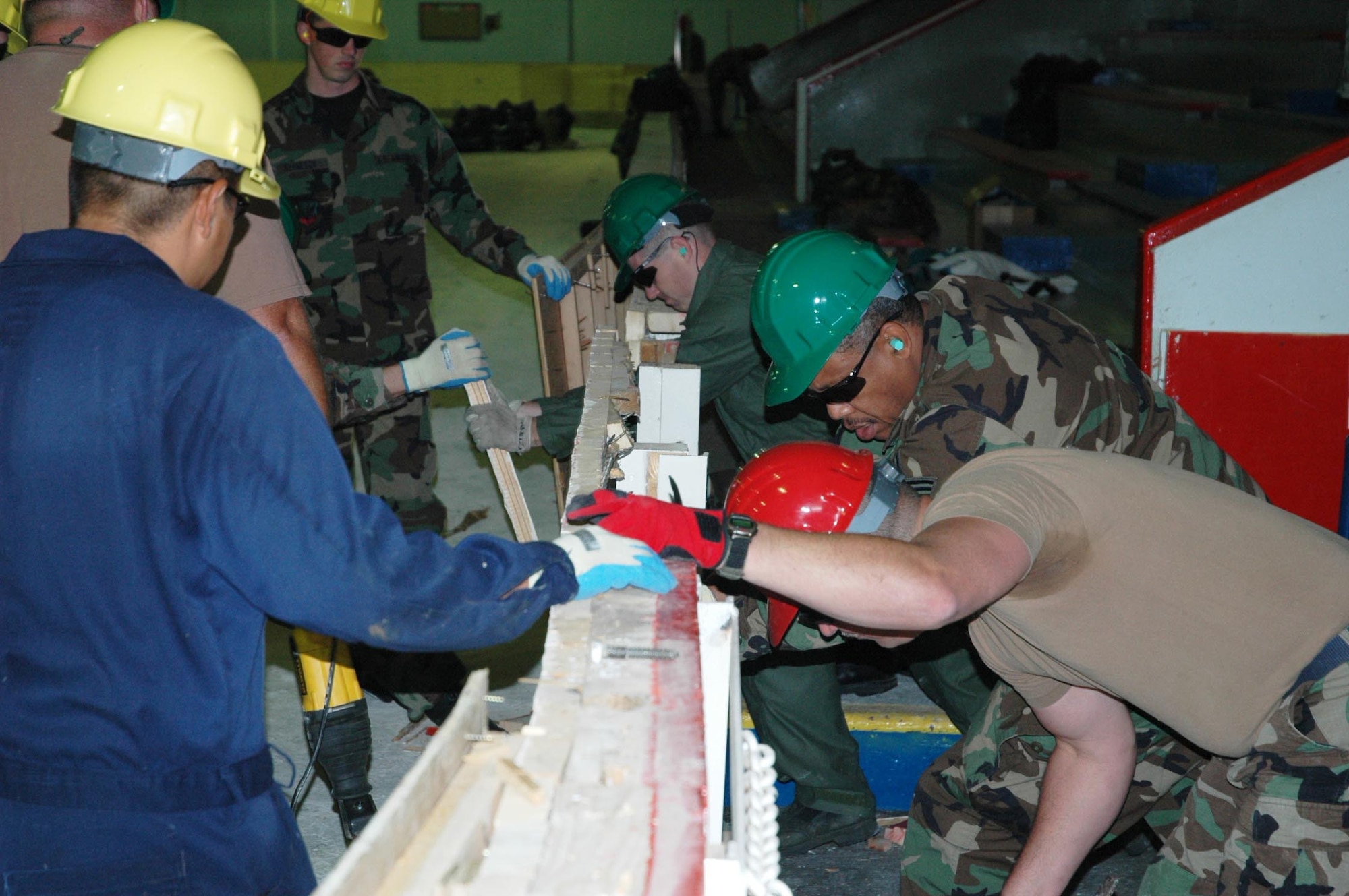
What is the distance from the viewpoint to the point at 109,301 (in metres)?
1.51

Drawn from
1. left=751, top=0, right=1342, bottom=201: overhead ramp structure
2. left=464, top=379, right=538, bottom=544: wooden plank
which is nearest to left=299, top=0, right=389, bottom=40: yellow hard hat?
left=464, top=379, right=538, bottom=544: wooden plank

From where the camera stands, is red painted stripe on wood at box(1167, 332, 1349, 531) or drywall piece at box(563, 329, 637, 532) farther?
red painted stripe on wood at box(1167, 332, 1349, 531)

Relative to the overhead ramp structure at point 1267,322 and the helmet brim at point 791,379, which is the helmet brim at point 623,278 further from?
the overhead ramp structure at point 1267,322

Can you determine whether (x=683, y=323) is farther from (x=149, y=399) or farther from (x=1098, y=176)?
(x=1098, y=176)

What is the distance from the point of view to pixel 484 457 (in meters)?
6.17

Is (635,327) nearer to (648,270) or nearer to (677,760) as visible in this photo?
(648,270)

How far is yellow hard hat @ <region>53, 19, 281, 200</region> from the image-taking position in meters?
1.62

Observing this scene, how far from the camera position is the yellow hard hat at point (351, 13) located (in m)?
3.86

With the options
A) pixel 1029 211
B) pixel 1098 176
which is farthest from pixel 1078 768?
pixel 1098 176

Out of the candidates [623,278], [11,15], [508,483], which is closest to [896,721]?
[508,483]

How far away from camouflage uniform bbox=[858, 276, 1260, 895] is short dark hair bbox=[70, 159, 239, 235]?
1.54m

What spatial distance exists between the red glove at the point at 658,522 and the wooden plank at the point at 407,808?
575 mm

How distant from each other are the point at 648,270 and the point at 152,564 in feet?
9.03

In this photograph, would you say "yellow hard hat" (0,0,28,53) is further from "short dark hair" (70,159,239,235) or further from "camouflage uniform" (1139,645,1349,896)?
"camouflage uniform" (1139,645,1349,896)
